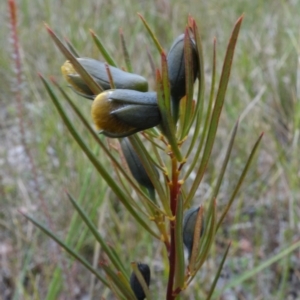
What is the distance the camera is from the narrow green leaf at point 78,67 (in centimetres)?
37

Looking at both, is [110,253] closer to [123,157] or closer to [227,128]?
[123,157]

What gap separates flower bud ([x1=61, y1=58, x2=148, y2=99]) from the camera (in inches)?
16.5

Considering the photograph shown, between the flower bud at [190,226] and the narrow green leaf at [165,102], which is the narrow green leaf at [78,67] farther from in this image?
the flower bud at [190,226]

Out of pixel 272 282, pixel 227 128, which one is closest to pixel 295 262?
pixel 272 282

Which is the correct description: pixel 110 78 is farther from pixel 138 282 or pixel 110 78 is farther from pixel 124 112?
pixel 138 282

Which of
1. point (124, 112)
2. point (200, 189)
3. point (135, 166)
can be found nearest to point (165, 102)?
point (124, 112)

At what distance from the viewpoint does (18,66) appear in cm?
104

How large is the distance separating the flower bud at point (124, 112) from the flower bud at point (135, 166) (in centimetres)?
11

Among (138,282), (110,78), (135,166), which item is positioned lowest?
(138,282)

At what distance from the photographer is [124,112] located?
389 millimetres

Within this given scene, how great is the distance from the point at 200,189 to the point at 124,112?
3.62 feet

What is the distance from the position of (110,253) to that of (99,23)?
2196 mm

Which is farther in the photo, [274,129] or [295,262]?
[274,129]

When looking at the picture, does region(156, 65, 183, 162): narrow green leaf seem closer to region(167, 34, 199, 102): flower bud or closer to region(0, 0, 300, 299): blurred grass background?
region(167, 34, 199, 102): flower bud
